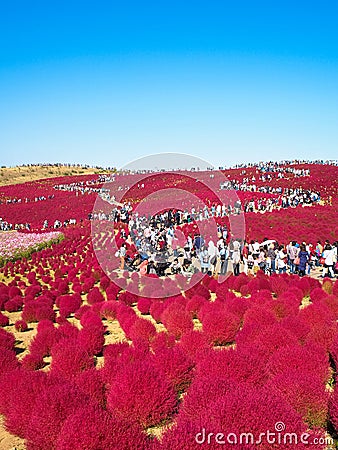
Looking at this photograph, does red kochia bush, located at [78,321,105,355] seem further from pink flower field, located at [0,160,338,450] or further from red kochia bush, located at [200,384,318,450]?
red kochia bush, located at [200,384,318,450]

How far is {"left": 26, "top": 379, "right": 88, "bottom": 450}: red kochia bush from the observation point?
161 inches

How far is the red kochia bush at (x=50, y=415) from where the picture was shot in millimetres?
4082

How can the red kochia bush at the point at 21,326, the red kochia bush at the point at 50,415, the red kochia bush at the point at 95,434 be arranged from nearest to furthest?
the red kochia bush at the point at 95,434
the red kochia bush at the point at 50,415
the red kochia bush at the point at 21,326

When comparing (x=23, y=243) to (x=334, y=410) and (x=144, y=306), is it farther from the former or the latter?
(x=334, y=410)

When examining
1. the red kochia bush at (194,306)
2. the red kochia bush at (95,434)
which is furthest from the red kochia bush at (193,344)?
the red kochia bush at (194,306)

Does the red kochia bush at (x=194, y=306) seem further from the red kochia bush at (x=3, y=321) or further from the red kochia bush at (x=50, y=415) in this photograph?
the red kochia bush at (x=50, y=415)

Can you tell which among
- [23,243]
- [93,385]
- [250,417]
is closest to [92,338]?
[93,385]

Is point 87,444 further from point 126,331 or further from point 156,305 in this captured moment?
point 156,305

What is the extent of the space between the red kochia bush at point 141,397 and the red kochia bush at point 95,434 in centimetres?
92

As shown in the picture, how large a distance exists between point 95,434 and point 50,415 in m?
0.83

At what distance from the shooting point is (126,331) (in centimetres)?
875

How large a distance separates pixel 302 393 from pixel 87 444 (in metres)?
2.68

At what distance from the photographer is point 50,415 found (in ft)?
13.6

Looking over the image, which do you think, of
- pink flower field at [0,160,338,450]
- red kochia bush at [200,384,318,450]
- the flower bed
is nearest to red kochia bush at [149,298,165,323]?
pink flower field at [0,160,338,450]
